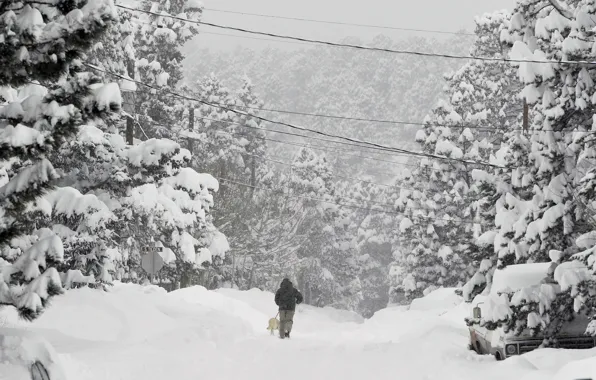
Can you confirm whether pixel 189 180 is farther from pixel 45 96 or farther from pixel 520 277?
pixel 45 96

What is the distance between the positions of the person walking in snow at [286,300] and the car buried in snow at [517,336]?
6.12 meters

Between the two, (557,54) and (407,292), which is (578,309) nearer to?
(557,54)

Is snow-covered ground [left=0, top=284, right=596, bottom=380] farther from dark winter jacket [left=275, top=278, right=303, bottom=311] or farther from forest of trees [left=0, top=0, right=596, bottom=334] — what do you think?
dark winter jacket [left=275, top=278, right=303, bottom=311]

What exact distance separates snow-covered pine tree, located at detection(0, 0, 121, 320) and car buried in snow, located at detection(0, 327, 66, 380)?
13.8 inches

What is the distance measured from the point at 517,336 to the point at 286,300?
25.8 feet

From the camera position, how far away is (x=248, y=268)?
2116 inches

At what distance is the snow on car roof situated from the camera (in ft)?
50.0

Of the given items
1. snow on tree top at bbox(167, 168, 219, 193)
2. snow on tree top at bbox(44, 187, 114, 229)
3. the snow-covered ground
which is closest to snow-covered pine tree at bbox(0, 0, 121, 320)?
the snow-covered ground

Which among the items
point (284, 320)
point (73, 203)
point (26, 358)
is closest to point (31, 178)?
point (26, 358)

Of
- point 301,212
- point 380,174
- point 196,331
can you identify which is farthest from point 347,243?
point 380,174

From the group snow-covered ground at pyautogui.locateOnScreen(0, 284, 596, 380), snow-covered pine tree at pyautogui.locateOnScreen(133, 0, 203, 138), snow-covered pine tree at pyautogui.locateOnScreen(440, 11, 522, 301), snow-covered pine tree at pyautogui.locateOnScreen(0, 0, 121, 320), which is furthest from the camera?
snow-covered pine tree at pyautogui.locateOnScreen(440, 11, 522, 301)

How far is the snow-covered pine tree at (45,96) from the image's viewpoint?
7.71 metres

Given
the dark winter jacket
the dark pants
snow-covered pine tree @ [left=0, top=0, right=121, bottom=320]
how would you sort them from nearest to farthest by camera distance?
snow-covered pine tree @ [left=0, top=0, right=121, bottom=320] → the dark winter jacket → the dark pants

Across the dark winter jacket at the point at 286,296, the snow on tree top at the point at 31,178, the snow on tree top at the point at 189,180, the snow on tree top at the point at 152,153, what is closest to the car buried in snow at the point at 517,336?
the dark winter jacket at the point at 286,296
